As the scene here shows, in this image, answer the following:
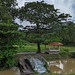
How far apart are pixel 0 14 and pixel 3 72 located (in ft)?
24.5

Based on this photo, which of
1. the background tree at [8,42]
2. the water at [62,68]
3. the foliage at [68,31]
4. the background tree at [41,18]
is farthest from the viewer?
the foliage at [68,31]

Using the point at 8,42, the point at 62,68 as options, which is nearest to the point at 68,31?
the point at 62,68

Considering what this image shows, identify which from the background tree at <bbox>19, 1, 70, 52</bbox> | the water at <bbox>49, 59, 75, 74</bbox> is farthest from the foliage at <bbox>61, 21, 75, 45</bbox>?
the water at <bbox>49, 59, 75, 74</bbox>

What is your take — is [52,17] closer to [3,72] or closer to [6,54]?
[6,54]

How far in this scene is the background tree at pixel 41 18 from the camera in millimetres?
14836

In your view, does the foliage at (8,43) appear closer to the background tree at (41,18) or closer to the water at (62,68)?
the background tree at (41,18)

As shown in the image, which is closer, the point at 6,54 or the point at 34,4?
the point at 6,54

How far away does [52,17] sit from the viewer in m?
15.5

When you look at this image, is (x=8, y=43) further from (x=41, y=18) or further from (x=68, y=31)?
(x=68, y=31)

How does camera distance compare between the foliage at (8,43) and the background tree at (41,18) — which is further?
the background tree at (41,18)

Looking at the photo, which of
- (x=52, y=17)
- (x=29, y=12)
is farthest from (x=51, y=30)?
(x=29, y=12)

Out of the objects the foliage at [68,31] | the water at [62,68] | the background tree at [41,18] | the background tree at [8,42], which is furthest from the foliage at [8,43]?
the foliage at [68,31]

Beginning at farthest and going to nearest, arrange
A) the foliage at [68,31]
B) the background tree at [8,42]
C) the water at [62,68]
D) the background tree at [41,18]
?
the foliage at [68,31] < the background tree at [41,18] < the water at [62,68] < the background tree at [8,42]

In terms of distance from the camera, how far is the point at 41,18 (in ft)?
50.4
